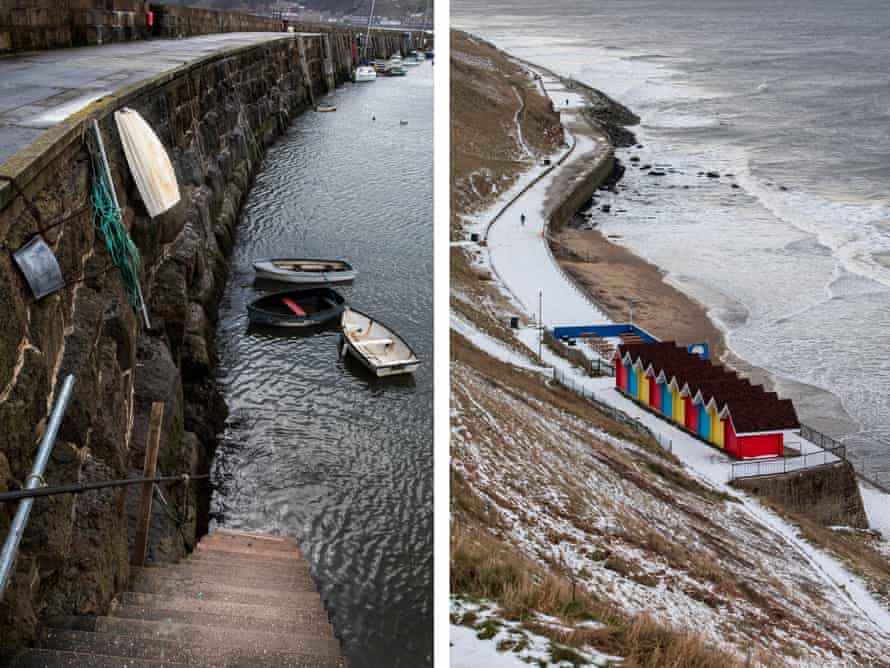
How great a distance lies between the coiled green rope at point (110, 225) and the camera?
3293 millimetres

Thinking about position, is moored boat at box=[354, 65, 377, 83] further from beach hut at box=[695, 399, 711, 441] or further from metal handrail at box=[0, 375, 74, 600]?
metal handrail at box=[0, 375, 74, 600]

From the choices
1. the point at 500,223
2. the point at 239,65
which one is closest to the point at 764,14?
the point at 500,223

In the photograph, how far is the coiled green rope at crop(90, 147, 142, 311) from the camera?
3.29 meters

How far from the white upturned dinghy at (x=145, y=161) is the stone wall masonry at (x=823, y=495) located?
16.7 feet

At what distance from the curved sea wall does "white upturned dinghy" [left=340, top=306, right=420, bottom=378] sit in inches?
39.8

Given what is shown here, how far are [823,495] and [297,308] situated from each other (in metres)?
4.40

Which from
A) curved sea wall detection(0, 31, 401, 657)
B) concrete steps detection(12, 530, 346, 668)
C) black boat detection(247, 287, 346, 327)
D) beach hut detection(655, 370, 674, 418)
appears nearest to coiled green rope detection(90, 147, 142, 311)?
curved sea wall detection(0, 31, 401, 657)

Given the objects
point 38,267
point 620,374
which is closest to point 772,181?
point 620,374

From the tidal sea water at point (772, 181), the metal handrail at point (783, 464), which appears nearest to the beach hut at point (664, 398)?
the metal handrail at point (783, 464)

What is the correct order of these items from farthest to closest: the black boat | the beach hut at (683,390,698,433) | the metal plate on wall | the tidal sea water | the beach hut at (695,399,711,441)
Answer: the tidal sea water < the beach hut at (683,390,698,433) < the beach hut at (695,399,711,441) < the black boat < the metal plate on wall

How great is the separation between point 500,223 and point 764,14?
4860 cm

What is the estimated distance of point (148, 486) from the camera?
237cm

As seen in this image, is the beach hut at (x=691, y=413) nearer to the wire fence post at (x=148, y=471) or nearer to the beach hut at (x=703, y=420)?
the beach hut at (x=703, y=420)

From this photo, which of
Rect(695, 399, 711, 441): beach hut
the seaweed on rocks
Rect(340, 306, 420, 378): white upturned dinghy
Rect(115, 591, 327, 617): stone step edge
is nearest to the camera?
Rect(115, 591, 327, 617): stone step edge
